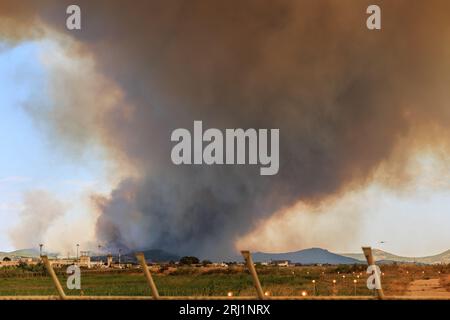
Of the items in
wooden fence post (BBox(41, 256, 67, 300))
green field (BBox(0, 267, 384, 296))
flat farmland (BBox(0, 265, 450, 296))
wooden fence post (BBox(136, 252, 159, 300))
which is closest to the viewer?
wooden fence post (BBox(136, 252, 159, 300))

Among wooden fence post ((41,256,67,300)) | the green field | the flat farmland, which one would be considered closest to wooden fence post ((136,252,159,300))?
wooden fence post ((41,256,67,300))

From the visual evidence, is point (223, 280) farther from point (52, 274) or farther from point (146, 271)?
point (146, 271)

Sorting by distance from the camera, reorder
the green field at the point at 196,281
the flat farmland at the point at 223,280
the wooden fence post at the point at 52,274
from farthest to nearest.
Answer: the green field at the point at 196,281
the flat farmland at the point at 223,280
the wooden fence post at the point at 52,274

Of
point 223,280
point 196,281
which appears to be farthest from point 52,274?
point 196,281

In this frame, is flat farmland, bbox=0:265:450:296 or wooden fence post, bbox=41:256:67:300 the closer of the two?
wooden fence post, bbox=41:256:67:300

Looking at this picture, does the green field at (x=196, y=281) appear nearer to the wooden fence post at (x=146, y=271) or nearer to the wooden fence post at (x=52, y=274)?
the wooden fence post at (x=52, y=274)

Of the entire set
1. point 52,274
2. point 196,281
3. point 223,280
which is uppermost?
point 52,274

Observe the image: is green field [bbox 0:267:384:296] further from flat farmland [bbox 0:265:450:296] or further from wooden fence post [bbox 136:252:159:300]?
wooden fence post [bbox 136:252:159:300]

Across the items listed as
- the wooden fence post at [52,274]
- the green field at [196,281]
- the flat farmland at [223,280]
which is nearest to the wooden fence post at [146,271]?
the wooden fence post at [52,274]
